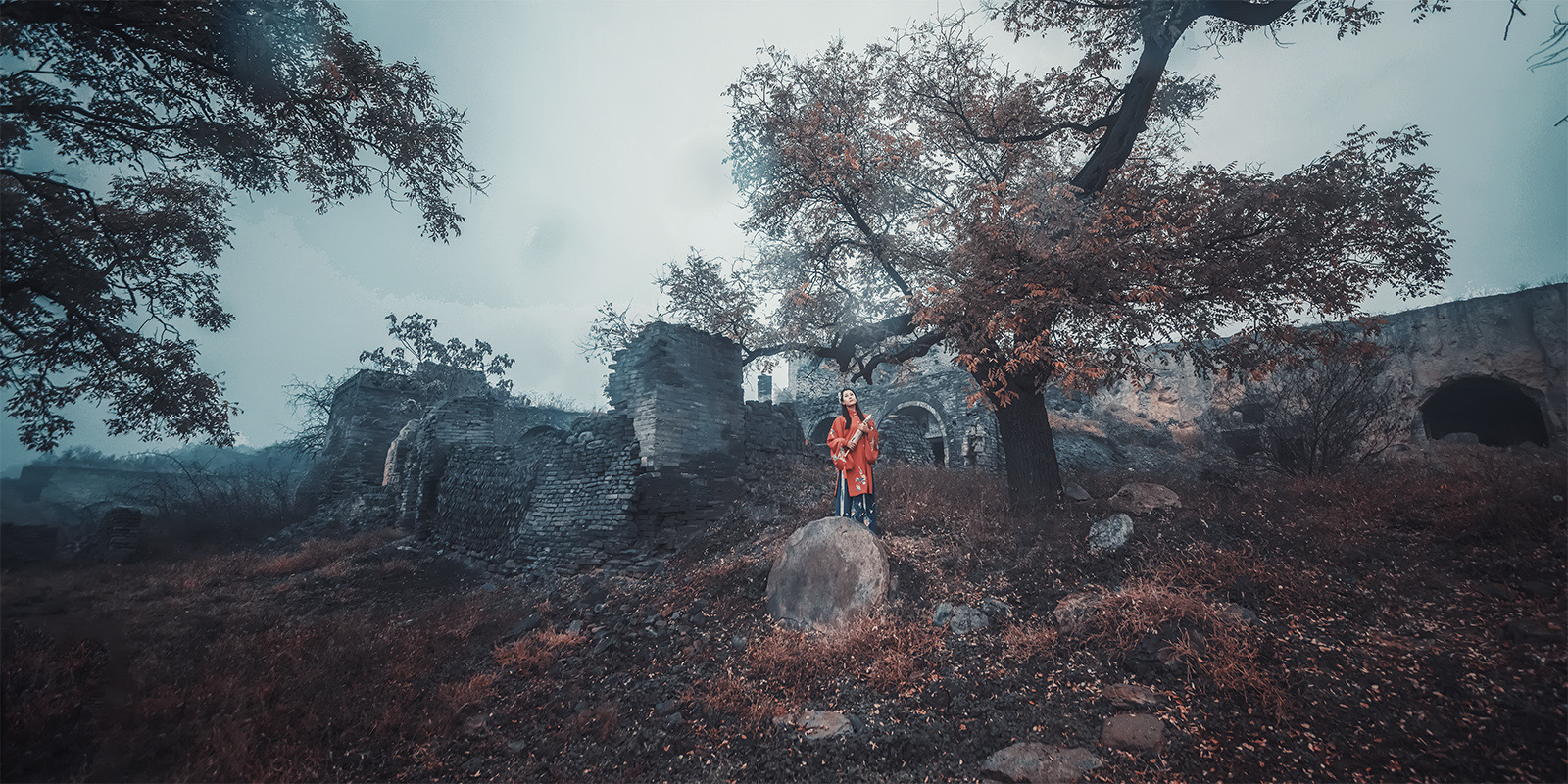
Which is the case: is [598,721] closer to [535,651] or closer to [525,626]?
[535,651]

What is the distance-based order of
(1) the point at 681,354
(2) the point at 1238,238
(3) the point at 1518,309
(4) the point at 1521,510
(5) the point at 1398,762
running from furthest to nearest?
(3) the point at 1518,309 < (1) the point at 681,354 < (2) the point at 1238,238 < (4) the point at 1521,510 < (5) the point at 1398,762

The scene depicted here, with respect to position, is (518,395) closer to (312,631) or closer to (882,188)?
(312,631)

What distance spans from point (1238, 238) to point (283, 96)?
412 inches

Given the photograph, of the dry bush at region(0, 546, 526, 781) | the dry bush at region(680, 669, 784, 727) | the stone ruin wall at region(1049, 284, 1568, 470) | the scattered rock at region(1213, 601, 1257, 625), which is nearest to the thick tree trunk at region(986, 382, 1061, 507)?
the stone ruin wall at region(1049, 284, 1568, 470)

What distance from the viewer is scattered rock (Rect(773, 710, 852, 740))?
376 cm

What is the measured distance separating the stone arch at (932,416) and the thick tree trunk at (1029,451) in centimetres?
1039

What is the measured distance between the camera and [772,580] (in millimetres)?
6004

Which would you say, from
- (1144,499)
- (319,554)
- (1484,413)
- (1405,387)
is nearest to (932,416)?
(1405,387)

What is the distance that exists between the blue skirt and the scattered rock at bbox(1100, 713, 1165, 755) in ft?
11.2

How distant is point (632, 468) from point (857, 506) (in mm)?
4523

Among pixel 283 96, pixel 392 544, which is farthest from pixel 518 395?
pixel 283 96

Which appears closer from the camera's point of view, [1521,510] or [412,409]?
[1521,510]

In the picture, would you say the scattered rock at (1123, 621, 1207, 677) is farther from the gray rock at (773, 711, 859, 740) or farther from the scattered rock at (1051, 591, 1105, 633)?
the gray rock at (773, 711, 859, 740)

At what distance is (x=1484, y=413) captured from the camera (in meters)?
14.6
